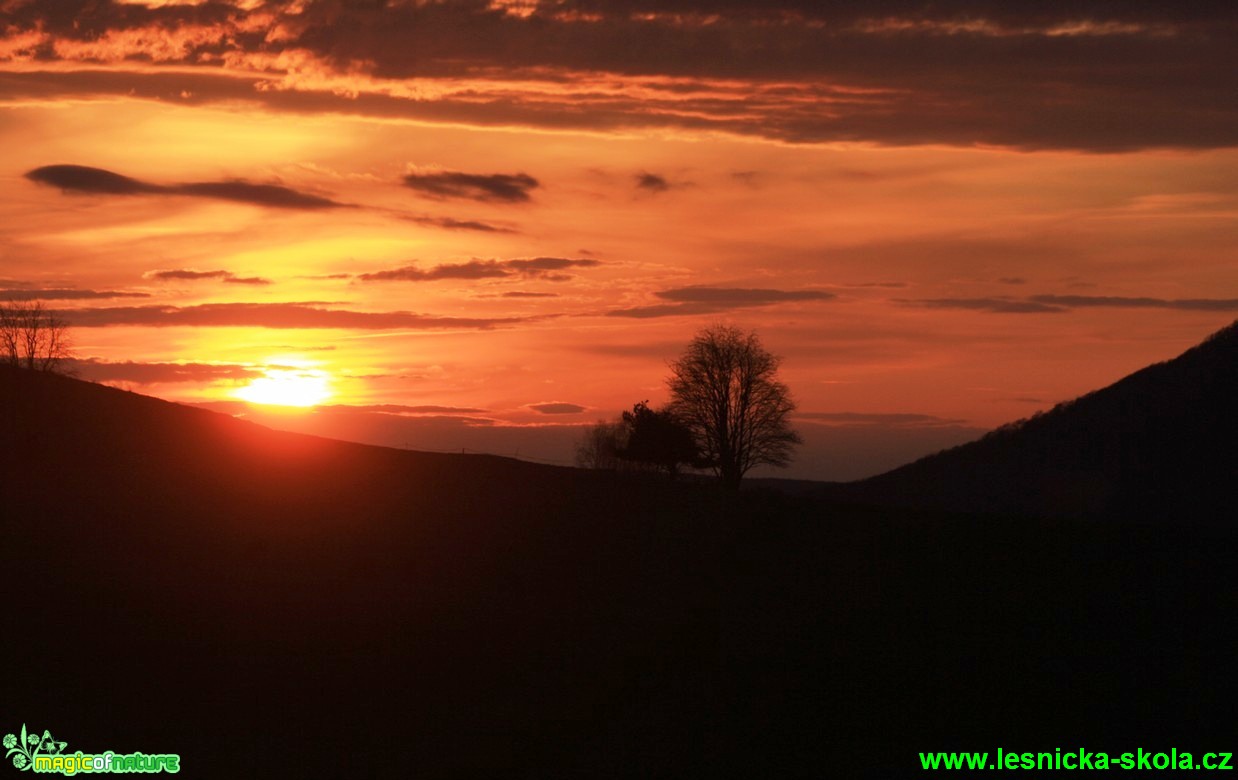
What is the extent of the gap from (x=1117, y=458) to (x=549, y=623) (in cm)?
7523

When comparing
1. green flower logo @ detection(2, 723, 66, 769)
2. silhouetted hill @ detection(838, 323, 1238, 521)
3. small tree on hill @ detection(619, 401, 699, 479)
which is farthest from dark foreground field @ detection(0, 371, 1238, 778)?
silhouetted hill @ detection(838, 323, 1238, 521)

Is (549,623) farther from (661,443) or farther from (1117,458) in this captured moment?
(1117,458)

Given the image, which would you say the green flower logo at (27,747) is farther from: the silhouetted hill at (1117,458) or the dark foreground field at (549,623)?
the silhouetted hill at (1117,458)

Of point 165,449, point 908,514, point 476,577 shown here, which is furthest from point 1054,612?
point 165,449

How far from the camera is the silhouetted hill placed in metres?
85.6

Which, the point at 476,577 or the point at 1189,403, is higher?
the point at 1189,403

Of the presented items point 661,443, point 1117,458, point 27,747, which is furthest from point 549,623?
point 1117,458

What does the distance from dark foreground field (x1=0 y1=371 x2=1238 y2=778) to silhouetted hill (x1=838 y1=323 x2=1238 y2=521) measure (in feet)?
157

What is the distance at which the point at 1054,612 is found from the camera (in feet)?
108

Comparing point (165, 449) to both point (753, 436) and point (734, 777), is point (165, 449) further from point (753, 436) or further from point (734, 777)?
point (753, 436)

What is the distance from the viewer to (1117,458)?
311 ft

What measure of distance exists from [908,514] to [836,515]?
2.57 metres

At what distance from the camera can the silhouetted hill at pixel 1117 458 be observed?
85562 millimetres

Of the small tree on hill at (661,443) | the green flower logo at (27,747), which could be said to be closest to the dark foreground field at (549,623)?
the green flower logo at (27,747)
